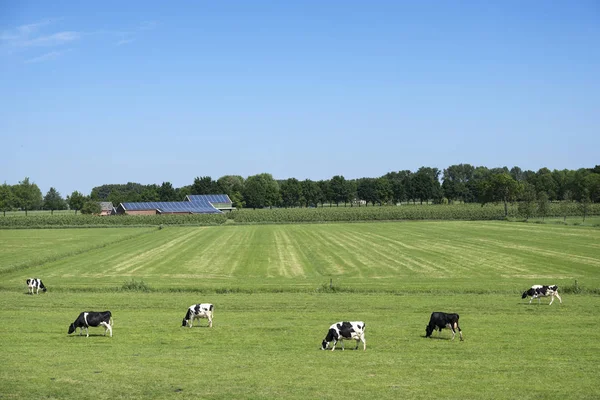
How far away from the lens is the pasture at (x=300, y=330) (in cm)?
1800

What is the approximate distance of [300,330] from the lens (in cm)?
2633

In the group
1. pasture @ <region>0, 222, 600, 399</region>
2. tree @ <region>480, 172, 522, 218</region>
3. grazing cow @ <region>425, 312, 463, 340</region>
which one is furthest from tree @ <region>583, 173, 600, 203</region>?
grazing cow @ <region>425, 312, 463, 340</region>

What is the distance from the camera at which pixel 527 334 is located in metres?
25.2

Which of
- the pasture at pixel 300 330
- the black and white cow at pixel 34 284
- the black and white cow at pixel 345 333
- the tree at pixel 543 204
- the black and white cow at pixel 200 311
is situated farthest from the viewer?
the tree at pixel 543 204

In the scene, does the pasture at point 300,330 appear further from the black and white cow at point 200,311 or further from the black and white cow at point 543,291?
the black and white cow at point 543,291

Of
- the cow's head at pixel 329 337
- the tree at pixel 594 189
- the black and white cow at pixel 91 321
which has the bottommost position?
the cow's head at pixel 329 337

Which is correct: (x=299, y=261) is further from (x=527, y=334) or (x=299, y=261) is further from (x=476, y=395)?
(x=476, y=395)

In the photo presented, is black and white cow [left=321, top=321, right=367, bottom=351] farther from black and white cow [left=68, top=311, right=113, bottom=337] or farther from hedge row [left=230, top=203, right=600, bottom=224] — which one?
hedge row [left=230, top=203, right=600, bottom=224]

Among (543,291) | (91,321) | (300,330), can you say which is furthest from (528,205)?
(91,321)

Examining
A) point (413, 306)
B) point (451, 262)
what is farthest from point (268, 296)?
point (451, 262)

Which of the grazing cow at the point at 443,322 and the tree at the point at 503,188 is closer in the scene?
the grazing cow at the point at 443,322

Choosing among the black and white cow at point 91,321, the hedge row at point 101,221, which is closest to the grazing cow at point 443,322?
the black and white cow at point 91,321

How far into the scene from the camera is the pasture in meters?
18.0

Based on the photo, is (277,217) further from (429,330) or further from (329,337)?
(329,337)
